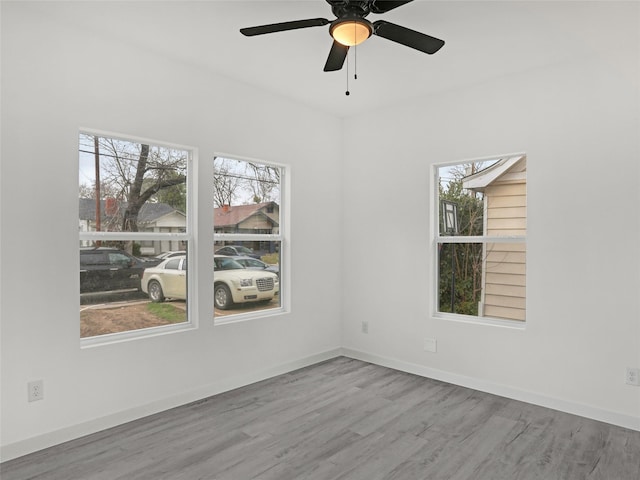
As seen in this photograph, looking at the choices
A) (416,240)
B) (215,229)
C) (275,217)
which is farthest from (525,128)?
(215,229)

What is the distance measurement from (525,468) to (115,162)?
342cm

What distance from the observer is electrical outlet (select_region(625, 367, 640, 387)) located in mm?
3074

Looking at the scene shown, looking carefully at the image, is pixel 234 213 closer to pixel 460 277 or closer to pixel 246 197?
pixel 246 197

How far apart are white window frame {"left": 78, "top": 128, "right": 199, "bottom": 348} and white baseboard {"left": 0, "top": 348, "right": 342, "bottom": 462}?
1.71ft

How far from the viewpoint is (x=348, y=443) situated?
2.87 metres

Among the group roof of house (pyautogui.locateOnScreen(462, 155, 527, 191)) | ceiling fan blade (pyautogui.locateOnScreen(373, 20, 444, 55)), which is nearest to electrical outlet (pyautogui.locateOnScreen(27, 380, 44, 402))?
ceiling fan blade (pyautogui.locateOnScreen(373, 20, 444, 55))

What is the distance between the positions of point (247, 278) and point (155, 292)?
36.8 inches

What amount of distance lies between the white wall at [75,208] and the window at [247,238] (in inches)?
6.6

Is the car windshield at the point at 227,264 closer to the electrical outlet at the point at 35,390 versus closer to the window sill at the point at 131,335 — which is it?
the window sill at the point at 131,335

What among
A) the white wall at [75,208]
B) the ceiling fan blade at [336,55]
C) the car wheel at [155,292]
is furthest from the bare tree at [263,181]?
the ceiling fan blade at [336,55]

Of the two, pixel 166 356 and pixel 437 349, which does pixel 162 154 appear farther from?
pixel 437 349

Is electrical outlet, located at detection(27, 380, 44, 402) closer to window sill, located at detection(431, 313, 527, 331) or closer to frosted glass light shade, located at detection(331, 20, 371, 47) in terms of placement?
frosted glass light shade, located at detection(331, 20, 371, 47)

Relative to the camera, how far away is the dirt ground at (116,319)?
3.04 metres

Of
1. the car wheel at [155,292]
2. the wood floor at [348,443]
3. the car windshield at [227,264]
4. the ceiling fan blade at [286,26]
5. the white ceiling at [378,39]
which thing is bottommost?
the wood floor at [348,443]
